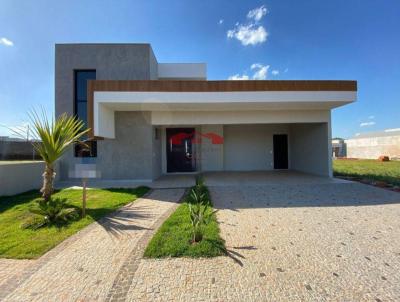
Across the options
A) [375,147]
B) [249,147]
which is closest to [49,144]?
[249,147]

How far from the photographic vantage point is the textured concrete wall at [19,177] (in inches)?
282

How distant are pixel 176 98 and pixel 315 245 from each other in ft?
21.8

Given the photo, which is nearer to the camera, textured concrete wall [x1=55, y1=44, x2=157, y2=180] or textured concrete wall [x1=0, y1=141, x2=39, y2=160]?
textured concrete wall [x1=55, y1=44, x2=157, y2=180]

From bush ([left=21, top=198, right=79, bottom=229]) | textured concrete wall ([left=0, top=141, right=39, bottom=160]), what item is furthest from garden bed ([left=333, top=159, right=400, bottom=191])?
textured concrete wall ([left=0, top=141, right=39, bottom=160])

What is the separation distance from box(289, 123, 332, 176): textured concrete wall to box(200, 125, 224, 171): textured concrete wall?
481 cm

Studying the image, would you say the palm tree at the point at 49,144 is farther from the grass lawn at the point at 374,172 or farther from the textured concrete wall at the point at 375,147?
the textured concrete wall at the point at 375,147

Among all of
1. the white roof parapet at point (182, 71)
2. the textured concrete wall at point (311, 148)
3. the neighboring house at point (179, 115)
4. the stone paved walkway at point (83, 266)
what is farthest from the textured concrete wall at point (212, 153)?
the stone paved walkway at point (83, 266)

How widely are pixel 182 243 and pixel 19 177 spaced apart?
7870 millimetres

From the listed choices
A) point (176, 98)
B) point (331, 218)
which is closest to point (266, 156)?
point (176, 98)

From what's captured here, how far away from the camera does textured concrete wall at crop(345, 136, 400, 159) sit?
24.7 meters

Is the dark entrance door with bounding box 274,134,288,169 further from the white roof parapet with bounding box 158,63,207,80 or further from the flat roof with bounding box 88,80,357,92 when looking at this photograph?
the white roof parapet with bounding box 158,63,207,80

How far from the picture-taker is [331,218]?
4.77m

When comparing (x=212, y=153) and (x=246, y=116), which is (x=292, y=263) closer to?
(x=246, y=116)

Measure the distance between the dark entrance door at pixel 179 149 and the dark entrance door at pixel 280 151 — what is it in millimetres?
5954
